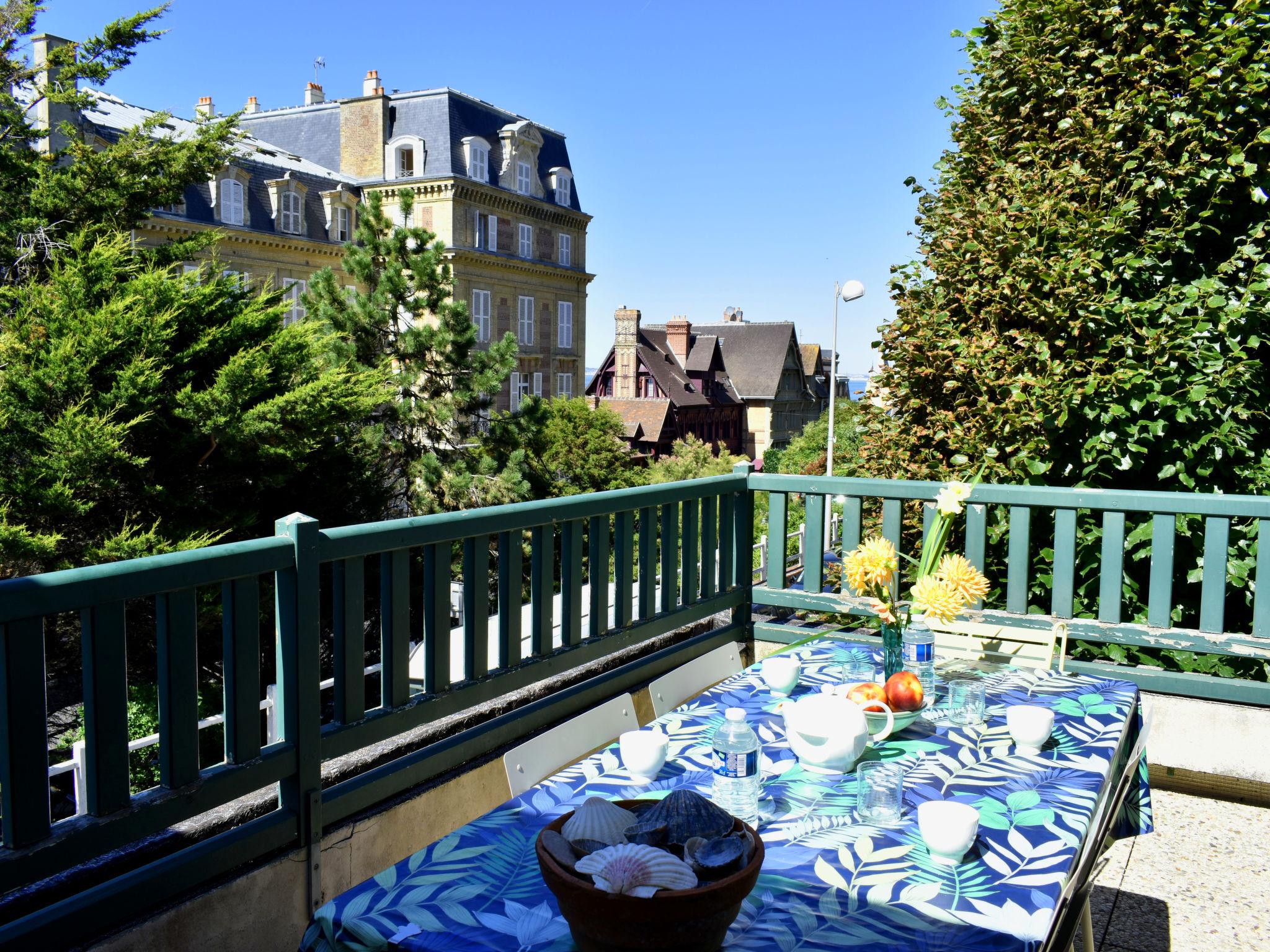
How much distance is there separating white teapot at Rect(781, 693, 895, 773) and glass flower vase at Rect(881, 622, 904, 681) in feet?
1.80

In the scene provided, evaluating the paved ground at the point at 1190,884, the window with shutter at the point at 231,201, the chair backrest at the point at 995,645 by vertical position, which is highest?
the window with shutter at the point at 231,201

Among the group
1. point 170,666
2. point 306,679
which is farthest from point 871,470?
point 170,666

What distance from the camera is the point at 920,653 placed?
8.16 feet

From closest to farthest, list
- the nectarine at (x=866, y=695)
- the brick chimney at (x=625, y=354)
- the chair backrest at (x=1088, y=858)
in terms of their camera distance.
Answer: the chair backrest at (x=1088, y=858)
the nectarine at (x=866, y=695)
the brick chimney at (x=625, y=354)

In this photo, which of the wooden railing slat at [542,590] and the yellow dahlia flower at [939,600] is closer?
the yellow dahlia flower at [939,600]

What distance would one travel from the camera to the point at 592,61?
29844 millimetres

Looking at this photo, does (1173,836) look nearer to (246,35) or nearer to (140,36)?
(140,36)

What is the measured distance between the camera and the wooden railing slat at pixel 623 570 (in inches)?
153

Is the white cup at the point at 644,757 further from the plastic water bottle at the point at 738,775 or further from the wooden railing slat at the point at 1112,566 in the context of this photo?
the wooden railing slat at the point at 1112,566

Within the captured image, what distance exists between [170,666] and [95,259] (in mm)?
17748

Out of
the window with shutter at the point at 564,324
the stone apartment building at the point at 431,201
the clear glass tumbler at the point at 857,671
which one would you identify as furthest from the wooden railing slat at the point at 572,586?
the window with shutter at the point at 564,324

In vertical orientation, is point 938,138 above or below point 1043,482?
above

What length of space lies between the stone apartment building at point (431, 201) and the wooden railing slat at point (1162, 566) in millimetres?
31950

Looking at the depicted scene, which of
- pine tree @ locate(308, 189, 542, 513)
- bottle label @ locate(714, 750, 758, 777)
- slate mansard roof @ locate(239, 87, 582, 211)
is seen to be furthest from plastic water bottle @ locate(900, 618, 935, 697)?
slate mansard roof @ locate(239, 87, 582, 211)
